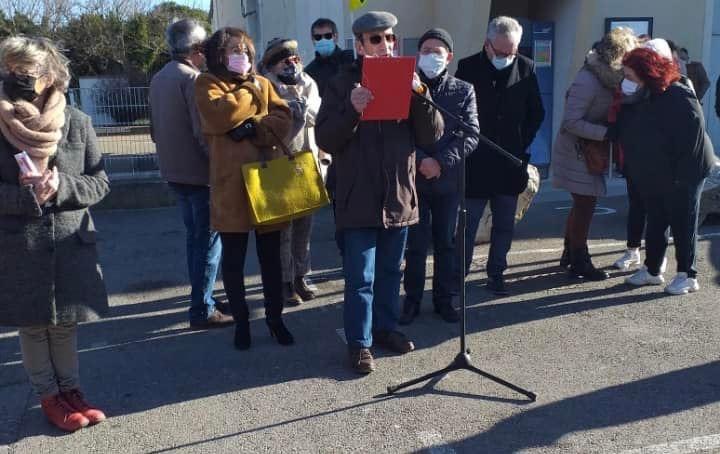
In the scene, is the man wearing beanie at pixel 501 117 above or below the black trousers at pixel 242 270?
above

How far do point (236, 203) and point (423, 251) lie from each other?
1354 mm

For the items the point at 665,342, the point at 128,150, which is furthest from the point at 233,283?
the point at 128,150

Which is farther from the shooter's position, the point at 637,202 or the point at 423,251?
the point at 637,202

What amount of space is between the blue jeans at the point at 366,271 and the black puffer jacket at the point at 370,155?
0.38 ft

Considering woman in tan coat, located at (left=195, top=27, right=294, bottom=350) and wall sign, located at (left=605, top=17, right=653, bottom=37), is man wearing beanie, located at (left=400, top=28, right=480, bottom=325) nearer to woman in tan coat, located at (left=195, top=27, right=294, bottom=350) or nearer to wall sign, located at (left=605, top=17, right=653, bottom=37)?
woman in tan coat, located at (left=195, top=27, right=294, bottom=350)

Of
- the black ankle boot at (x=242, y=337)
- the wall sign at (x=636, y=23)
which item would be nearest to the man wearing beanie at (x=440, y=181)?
the black ankle boot at (x=242, y=337)

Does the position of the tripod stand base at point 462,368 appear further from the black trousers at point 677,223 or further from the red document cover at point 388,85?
the black trousers at point 677,223

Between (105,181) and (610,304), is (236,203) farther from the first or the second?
(610,304)

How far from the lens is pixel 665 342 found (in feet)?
14.8

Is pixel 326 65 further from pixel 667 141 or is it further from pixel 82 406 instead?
pixel 82 406

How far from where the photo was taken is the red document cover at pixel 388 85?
3.63 metres

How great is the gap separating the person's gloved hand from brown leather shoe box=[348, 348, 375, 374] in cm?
141

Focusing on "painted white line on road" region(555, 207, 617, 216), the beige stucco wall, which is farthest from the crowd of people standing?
the beige stucco wall

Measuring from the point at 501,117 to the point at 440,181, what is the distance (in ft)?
2.90
